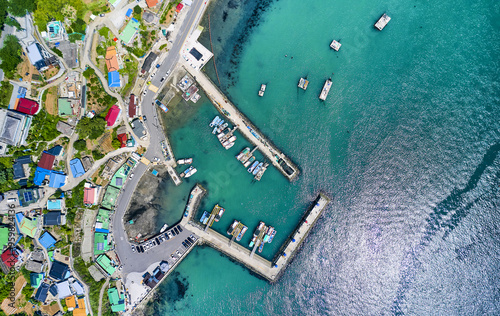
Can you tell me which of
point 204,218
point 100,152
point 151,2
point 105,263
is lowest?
point 204,218

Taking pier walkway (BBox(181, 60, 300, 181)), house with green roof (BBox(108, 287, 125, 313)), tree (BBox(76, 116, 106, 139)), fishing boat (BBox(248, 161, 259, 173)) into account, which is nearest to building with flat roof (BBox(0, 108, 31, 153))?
tree (BBox(76, 116, 106, 139))

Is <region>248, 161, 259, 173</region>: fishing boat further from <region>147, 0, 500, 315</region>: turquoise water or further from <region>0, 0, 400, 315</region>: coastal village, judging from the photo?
<region>147, 0, 500, 315</region>: turquoise water

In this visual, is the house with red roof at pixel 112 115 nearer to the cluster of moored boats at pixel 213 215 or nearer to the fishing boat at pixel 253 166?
the cluster of moored boats at pixel 213 215

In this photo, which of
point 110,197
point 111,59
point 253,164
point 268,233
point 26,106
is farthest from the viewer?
point 253,164

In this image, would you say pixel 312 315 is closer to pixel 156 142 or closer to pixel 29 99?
pixel 156 142

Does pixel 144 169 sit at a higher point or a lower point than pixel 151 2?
lower

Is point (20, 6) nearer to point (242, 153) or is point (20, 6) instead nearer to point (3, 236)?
point (3, 236)

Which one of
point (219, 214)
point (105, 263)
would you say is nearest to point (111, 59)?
point (219, 214)
